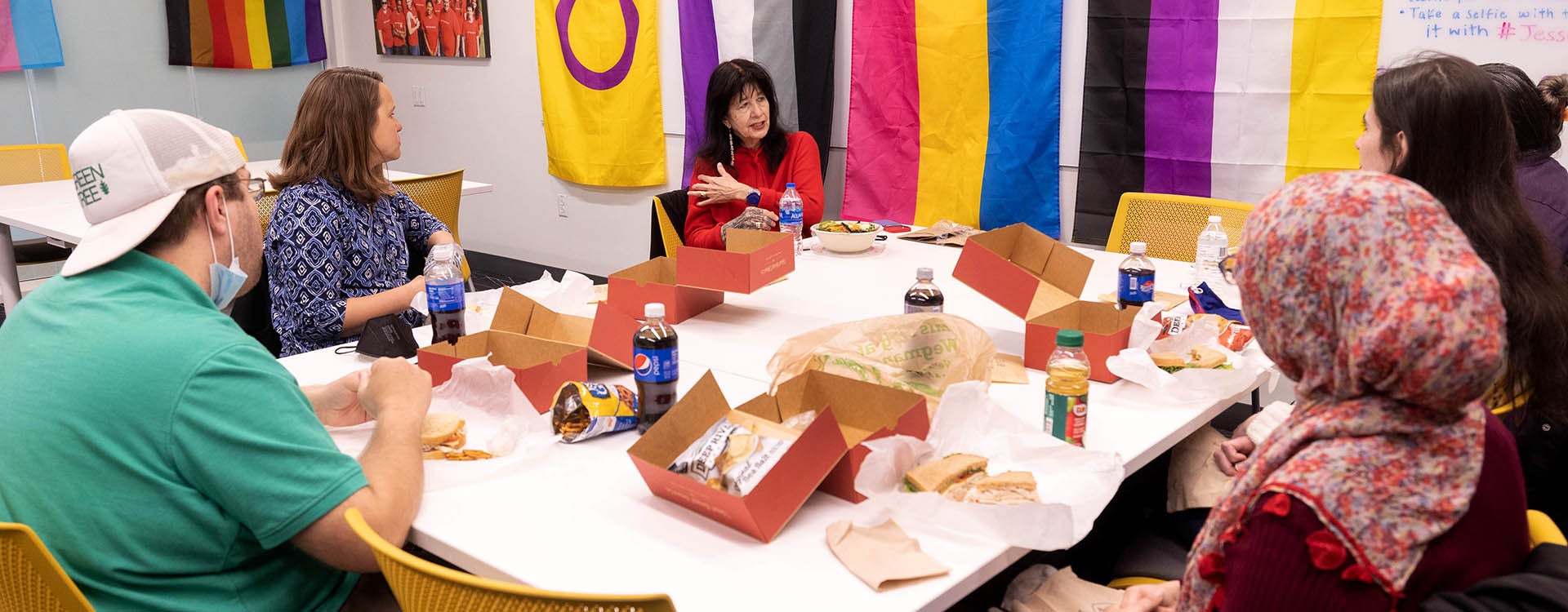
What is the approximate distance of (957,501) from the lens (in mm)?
1406

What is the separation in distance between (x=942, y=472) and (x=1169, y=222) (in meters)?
2.05

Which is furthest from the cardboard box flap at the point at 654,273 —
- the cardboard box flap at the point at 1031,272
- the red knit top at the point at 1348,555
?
the red knit top at the point at 1348,555

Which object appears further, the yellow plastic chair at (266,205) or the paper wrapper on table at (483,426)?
the yellow plastic chair at (266,205)

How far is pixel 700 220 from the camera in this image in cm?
359

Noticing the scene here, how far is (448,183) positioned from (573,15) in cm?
193

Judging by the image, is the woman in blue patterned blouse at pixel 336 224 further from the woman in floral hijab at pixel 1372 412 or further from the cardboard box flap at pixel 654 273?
the woman in floral hijab at pixel 1372 412

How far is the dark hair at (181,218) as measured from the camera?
4.62 feet

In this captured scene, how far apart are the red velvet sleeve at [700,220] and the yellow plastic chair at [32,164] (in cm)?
282

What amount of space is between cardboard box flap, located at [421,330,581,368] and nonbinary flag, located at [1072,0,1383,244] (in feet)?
8.15

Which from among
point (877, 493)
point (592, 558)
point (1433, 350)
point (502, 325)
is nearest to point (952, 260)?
point (502, 325)

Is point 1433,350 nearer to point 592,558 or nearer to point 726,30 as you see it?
point 592,558

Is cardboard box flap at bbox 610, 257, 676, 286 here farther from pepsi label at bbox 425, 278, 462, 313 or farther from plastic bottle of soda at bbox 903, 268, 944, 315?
plastic bottle of soda at bbox 903, 268, 944, 315

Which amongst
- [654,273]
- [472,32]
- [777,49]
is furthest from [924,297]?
[472,32]

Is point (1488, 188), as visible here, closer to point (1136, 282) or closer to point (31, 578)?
point (1136, 282)
